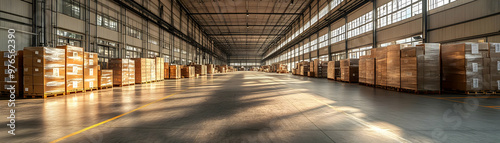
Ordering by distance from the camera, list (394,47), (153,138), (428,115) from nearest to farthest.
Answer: (153,138), (428,115), (394,47)

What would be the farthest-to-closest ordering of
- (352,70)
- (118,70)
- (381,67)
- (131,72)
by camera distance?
(352,70) < (131,72) < (118,70) < (381,67)

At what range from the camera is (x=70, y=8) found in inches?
430

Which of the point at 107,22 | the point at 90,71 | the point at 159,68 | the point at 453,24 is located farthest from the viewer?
the point at 159,68

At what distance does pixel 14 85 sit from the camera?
656cm

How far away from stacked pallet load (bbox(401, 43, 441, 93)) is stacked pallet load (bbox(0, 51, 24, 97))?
14229 mm

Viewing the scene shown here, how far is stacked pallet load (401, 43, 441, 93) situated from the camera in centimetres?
709

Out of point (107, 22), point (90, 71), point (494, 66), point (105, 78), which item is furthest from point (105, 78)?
point (494, 66)

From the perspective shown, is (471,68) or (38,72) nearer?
(38,72)

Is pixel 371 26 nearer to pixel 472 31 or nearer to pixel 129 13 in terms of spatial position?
pixel 472 31

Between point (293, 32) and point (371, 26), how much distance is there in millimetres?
20880

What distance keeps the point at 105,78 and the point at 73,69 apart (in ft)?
7.00

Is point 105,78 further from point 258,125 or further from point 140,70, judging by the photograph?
point 258,125

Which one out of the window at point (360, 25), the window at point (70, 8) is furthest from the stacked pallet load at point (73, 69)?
the window at point (360, 25)

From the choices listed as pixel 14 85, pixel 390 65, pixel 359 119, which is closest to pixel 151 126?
pixel 359 119
